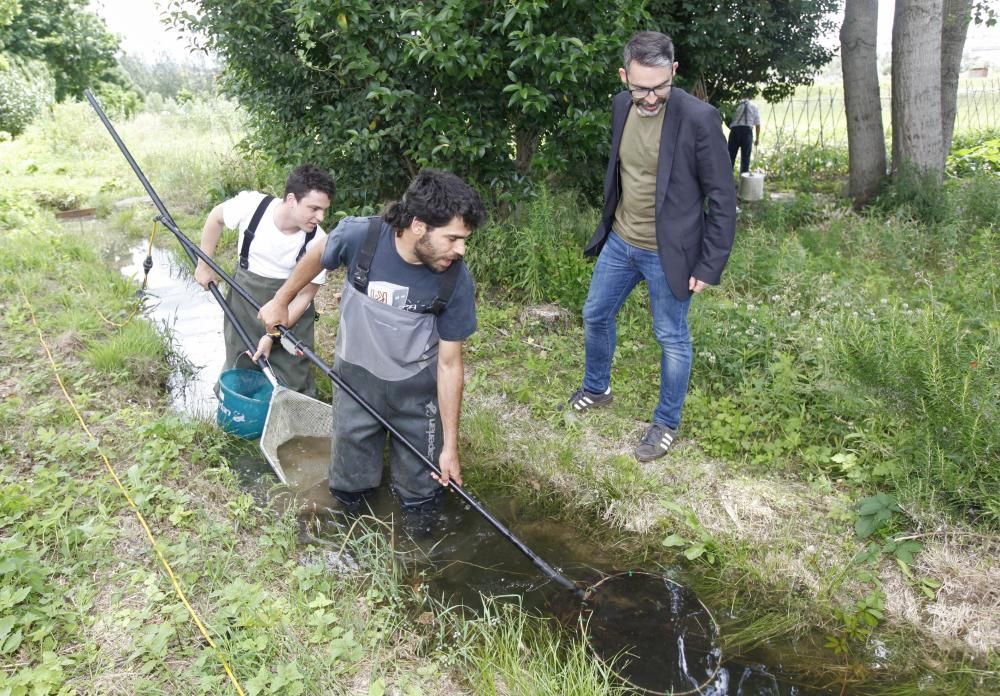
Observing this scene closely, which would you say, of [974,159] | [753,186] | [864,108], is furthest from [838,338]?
[974,159]

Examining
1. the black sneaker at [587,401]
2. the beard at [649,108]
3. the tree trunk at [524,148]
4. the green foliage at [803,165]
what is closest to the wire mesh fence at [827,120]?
the green foliage at [803,165]

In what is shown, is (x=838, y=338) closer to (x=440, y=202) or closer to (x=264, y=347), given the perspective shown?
(x=440, y=202)

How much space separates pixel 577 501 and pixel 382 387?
1.21 m

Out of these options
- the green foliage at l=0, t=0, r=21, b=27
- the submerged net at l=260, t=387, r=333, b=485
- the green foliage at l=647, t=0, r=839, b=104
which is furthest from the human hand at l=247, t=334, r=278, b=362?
the green foliage at l=0, t=0, r=21, b=27

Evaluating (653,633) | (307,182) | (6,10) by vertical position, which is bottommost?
(653,633)

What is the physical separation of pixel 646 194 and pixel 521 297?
2.24 m

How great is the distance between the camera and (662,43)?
338 centimetres

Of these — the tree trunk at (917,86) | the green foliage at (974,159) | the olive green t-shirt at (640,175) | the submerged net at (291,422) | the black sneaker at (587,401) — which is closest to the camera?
the olive green t-shirt at (640,175)

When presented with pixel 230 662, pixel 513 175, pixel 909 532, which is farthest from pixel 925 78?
pixel 230 662

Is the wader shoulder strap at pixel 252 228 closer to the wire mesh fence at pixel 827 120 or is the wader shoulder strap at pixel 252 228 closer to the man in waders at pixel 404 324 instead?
the man in waders at pixel 404 324

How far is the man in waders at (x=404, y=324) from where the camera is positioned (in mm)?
3039

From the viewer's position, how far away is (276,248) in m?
4.27

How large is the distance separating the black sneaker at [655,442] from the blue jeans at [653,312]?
0.13 ft

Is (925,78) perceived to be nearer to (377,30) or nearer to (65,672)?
(377,30)
